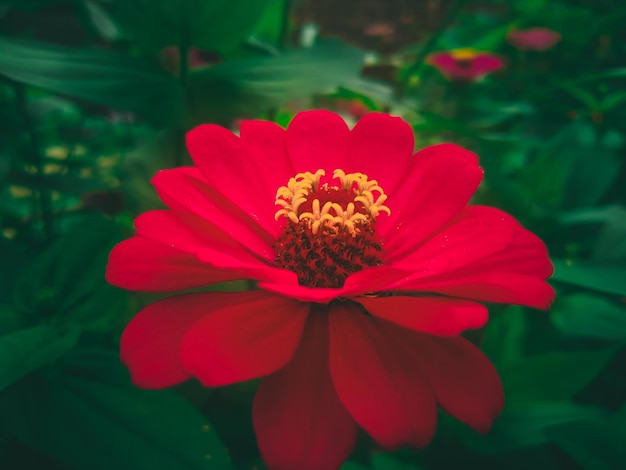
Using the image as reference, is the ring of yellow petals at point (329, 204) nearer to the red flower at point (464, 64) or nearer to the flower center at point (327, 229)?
the flower center at point (327, 229)

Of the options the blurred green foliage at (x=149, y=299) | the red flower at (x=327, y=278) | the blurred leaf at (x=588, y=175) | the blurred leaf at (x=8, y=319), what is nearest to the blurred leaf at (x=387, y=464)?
the blurred green foliage at (x=149, y=299)

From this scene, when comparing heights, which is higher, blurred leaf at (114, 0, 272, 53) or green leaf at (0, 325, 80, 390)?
blurred leaf at (114, 0, 272, 53)

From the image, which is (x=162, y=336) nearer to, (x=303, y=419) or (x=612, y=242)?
(x=303, y=419)

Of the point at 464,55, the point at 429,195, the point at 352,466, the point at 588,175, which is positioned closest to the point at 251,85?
the point at 429,195

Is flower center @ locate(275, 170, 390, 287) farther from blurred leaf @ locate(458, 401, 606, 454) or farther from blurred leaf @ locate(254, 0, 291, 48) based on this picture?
blurred leaf @ locate(254, 0, 291, 48)

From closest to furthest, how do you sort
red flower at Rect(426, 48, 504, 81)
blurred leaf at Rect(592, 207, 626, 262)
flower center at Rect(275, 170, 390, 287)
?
flower center at Rect(275, 170, 390, 287)
blurred leaf at Rect(592, 207, 626, 262)
red flower at Rect(426, 48, 504, 81)

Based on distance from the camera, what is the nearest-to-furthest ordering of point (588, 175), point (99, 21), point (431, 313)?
point (431, 313), point (99, 21), point (588, 175)

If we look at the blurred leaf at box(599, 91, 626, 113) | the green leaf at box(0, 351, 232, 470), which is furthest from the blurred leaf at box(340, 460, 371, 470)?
the blurred leaf at box(599, 91, 626, 113)

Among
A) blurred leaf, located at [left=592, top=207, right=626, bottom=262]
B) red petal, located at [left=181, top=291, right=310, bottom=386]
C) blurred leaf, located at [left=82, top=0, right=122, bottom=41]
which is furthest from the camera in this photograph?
blurred leaf, located at [left=82, top=0, right=122, bottom=41]
